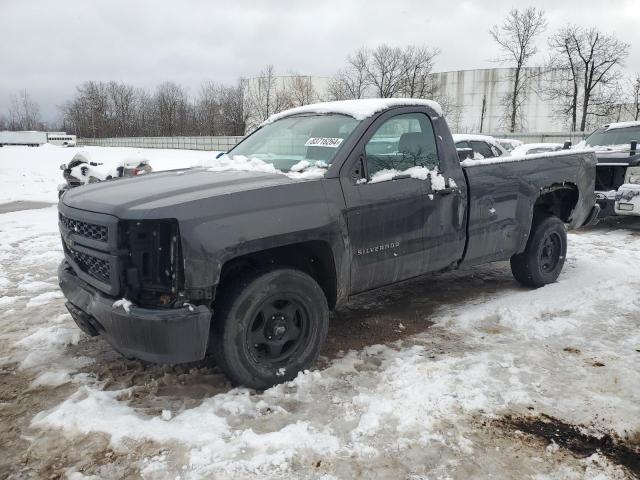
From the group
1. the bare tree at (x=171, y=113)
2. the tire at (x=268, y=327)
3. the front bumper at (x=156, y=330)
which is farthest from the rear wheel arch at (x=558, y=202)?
the bare tree at (x=171, y=113)

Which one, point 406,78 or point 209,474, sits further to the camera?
point 406,78

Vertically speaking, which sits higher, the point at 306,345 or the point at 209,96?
the point at 209,96

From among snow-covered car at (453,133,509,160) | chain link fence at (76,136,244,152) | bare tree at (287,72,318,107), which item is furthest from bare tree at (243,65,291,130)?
snow-covered car at (453,133,509,160)

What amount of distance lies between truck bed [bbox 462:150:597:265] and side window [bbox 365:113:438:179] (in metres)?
0.47

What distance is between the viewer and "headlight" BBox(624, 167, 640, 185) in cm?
862

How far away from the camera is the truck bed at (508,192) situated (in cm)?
465

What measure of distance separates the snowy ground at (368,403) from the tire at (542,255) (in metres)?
0.44

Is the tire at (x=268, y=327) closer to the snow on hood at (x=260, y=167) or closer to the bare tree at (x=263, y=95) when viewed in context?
the snow on hood at (x=260, y=167)

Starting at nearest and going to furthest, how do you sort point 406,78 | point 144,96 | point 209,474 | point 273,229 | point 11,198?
point 209,474
point 273,229
point 11,198
point 406,78
point 144,96

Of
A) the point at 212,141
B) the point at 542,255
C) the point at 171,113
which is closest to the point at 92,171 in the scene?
the point at 542,255

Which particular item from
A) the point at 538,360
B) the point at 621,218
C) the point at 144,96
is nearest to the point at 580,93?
the point at 621,218

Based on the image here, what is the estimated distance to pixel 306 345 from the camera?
3568mm

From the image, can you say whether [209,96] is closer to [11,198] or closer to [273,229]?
[11,198]

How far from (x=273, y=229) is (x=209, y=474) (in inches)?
56.0
